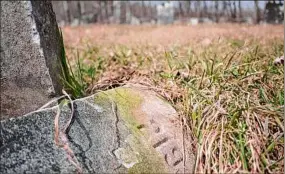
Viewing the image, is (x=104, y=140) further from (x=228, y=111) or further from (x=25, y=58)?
(x=228, y=111)

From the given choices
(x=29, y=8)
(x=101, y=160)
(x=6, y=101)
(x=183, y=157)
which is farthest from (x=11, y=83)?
(x=183, y=157)

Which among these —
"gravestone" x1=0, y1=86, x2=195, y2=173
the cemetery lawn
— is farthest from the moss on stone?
the cemetery lawn

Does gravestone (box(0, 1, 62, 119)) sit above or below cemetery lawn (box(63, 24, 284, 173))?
above

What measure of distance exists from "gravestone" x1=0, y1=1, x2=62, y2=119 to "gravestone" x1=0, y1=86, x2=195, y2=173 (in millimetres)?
96

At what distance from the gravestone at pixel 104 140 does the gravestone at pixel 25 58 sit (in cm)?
10

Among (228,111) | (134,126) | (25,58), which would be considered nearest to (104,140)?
(134,126)

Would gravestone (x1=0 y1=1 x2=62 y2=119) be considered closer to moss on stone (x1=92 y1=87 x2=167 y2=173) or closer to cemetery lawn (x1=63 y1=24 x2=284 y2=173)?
moss on stone (x1=92 y1=87 x2=167 y2=173)

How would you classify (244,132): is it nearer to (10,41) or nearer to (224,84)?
(224,84)

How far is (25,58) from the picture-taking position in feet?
4.59

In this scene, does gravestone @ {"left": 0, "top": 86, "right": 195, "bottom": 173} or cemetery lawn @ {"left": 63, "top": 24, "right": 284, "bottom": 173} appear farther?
cemetery lawn @ {"left": 63, "top": 24, "right": 284, "bottom": 173}

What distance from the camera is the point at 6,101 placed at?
1414 millimetres

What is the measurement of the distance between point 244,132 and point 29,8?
1028 mm

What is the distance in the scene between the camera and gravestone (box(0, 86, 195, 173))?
129cm

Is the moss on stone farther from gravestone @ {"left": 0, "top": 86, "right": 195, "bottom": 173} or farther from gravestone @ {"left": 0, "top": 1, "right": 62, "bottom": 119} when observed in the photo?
gravestone @ {"left": 0, "top": 1, "right": 62, "bottom": 119}
